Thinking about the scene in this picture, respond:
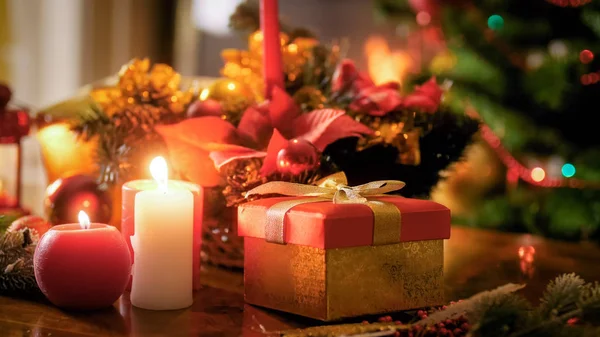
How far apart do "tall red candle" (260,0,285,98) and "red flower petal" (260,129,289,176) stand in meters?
0.16

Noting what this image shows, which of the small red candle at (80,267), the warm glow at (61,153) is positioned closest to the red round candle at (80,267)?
the small red candle at (80,267)

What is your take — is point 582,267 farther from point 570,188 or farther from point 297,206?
point 570,188

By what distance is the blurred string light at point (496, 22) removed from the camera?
1863 millimetres

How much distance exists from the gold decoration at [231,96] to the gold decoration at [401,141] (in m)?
0.17

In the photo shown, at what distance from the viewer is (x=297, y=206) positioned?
713 mm

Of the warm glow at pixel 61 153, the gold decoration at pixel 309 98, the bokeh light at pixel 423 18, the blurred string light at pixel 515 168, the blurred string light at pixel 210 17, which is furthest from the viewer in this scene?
the blurred string light at pixel 210 17

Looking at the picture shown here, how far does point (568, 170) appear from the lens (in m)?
1.81

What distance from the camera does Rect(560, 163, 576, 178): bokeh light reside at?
1803mm

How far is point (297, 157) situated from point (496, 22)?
1248 millimetres

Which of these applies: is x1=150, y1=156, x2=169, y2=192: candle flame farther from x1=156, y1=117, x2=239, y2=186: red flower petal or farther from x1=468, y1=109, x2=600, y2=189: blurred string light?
x1=468, y1=109, x2=600, y2=189: blurred string light

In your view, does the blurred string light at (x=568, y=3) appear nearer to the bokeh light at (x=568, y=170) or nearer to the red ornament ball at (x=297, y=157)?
the bokeh light at (x=568, y=170)

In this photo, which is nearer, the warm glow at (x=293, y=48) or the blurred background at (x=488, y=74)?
the warm glow at (x=293, y=48)

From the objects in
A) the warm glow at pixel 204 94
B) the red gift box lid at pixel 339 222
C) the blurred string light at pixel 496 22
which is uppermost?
the blurred string light at pixel 496 22

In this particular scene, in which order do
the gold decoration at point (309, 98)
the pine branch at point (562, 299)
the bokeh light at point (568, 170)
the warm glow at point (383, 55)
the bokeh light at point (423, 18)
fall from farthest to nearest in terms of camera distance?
1. the warm glow at point (383, 55)
2. the bokeh light at point (423, 18)
3. the bokeh light at point (568, 170)
4. the gold decoration at point (309, 98)
5. the pine branch at point (562, 299)
